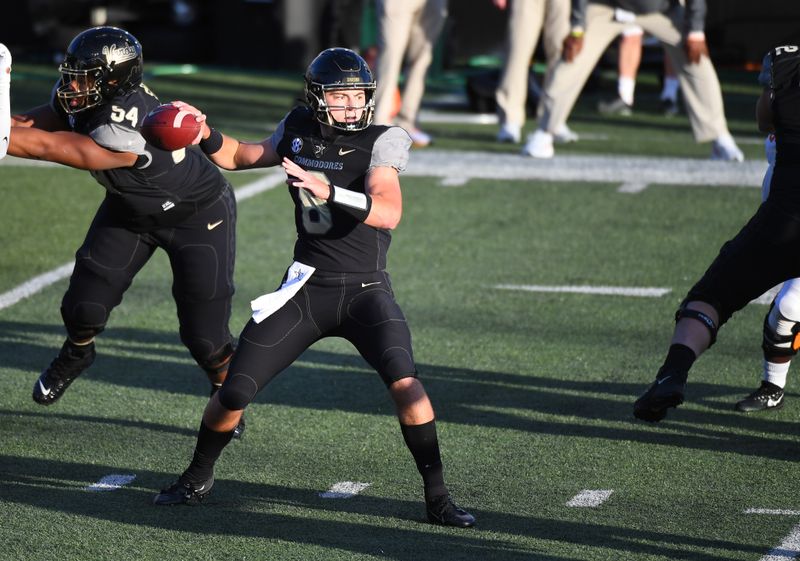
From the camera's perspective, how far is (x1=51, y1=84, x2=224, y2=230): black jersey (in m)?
5.26

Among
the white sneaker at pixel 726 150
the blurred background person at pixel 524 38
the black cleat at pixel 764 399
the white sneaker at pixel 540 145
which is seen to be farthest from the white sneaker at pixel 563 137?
the black cleat at pixel 764 399

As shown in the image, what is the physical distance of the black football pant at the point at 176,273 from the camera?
5637mm

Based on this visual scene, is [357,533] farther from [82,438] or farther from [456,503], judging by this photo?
[82,438]

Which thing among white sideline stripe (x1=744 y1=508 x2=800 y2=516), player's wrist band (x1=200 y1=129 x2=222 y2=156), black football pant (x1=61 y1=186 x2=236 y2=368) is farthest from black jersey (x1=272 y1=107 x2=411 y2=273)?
white sideline stripe (x1=744 y1=508 x2=800 y2=516)

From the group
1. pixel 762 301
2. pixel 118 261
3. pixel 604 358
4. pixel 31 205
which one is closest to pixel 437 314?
pixel 604 358

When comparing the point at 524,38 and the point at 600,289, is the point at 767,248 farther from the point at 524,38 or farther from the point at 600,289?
the point at 524,38

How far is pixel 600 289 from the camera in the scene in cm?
816

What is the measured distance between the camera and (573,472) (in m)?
5.27

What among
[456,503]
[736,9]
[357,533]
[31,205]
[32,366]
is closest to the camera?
[357,533]

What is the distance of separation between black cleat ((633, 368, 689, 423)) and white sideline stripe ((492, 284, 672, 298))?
124 inches

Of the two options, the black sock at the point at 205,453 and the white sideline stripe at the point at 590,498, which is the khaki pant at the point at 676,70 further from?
the black sock at the point at 205,453

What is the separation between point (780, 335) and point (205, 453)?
2.54m

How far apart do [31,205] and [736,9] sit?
34.6ft

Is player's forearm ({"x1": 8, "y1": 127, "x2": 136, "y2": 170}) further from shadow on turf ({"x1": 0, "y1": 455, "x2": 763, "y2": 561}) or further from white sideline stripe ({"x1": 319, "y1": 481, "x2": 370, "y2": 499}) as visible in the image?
white sideline stripe ({"x1": 319, "y1": 481, "x2": 370, "y2": 499})
